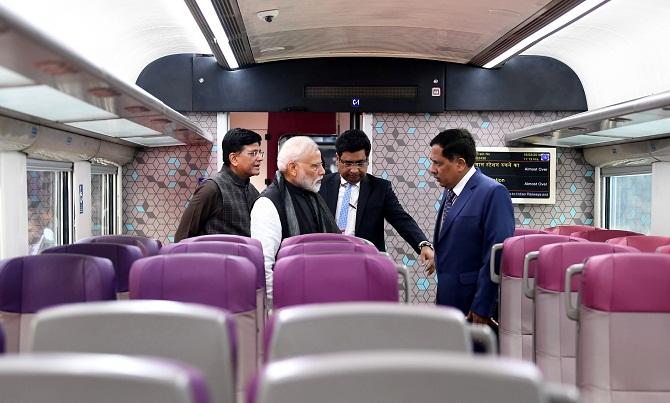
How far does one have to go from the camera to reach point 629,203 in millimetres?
8977

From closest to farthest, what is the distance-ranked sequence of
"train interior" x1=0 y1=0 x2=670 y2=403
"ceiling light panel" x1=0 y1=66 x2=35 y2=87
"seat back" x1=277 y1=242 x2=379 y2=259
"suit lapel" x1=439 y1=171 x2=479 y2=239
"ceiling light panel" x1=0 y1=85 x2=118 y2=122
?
"train interior" x1=0 y1=0 x2=670 y2=403
"ceiling light panel" x1=0 y1=66 x2=35 y2=87
"ceiling light panel" x1=0 y1=85 x2=118 y2=122
"seat back" x1=277 y1=242 x2=379 y2=259
"suit lapel" x1=439 y1=171 x2=479 y2=239

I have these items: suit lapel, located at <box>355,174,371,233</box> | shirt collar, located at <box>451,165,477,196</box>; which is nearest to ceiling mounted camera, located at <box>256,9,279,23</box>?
suit lapel, located at <box>355,174,371,233</box>

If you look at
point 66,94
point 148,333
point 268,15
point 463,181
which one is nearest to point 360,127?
point 268,15

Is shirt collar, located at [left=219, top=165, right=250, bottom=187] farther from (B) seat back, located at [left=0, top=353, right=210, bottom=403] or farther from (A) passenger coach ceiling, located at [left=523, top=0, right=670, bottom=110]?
(B) seat back, located at [left=0, top=353, right=210, bottom=403]

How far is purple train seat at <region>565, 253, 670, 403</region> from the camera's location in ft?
11.7

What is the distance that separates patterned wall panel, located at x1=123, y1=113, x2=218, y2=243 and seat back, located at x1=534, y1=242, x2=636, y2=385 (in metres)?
5.52

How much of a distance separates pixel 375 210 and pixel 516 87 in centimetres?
370

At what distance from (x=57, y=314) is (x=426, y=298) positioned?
26.1ft

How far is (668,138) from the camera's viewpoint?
7.25 m

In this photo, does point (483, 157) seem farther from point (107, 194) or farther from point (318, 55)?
point (107, 194)

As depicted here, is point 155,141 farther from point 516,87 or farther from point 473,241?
point 473,241

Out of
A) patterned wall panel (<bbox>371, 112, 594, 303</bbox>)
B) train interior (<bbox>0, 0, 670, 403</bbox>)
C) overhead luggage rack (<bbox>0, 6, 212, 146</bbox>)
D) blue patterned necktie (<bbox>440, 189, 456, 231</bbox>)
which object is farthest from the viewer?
patterned wall panel (<bbox>371, 112, 594, 303</bbox>)

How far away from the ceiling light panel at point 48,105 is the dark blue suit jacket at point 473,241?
7.88 feet

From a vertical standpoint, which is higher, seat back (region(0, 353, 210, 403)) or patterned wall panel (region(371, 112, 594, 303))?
patterned wall panel (region(371, 112, 594, 303))
